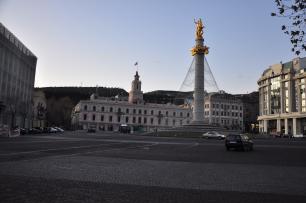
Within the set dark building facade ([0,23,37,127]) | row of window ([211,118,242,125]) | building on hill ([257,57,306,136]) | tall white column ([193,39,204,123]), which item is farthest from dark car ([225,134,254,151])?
row of window ([211,118,242,125])

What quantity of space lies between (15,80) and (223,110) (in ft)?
329

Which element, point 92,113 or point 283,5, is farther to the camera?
point 92,113

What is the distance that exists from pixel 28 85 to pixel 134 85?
67.0 m

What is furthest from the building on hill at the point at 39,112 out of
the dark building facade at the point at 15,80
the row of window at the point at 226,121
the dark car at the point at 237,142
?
the dark car at the point at 237,142

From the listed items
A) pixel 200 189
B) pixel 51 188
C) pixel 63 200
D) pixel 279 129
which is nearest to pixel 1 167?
pixel 51 188

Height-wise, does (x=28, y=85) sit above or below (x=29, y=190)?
above

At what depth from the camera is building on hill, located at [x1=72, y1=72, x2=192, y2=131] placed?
463ft

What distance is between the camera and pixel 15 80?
246 ft

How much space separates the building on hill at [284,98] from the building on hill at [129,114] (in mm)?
34677

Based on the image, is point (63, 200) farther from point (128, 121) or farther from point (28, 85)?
point (128, 121)

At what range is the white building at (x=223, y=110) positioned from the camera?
152000 mm

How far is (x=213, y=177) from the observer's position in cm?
1159

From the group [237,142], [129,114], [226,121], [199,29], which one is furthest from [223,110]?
[237,142]

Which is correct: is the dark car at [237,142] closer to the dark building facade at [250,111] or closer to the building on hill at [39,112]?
the building on hill at [39,112]
